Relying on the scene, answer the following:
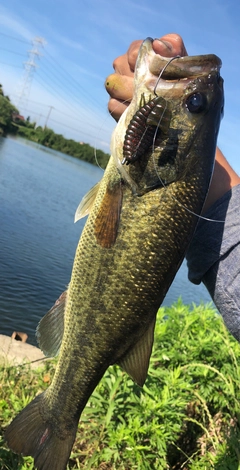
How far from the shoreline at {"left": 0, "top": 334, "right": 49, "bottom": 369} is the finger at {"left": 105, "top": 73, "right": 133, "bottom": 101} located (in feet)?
12.2

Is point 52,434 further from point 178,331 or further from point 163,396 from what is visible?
point 178,331

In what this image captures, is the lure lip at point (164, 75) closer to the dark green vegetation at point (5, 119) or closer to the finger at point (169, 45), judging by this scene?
the finger at point (169, 45)

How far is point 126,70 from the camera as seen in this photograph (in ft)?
8.36

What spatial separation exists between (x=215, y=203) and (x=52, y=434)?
5.80ft

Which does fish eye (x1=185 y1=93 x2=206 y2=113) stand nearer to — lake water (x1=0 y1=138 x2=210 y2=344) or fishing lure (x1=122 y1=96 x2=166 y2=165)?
fishing lure (x1=122 y1=96 x2=166 y2=165)

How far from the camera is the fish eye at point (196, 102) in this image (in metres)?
2.43

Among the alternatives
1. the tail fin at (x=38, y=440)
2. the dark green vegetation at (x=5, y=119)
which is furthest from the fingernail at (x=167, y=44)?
the dark green vegetation at (x=5, y=119)

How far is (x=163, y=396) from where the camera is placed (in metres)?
3.78

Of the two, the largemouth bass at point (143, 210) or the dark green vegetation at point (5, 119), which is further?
the dark green vegetation at point (5, 119)

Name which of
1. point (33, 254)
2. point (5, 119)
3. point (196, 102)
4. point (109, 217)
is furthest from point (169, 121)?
point (5, 119)

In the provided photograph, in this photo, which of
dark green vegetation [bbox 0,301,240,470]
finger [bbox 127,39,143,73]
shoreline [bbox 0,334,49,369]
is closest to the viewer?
finger [bbox 127,39,143,73]

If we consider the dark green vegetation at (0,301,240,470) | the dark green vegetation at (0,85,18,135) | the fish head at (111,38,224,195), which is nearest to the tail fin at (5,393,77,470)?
the dark green vegetation at (0,301,240,470)

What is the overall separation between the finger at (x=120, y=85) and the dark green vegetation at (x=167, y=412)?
2.32 metres

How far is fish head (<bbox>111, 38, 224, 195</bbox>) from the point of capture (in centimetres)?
236
